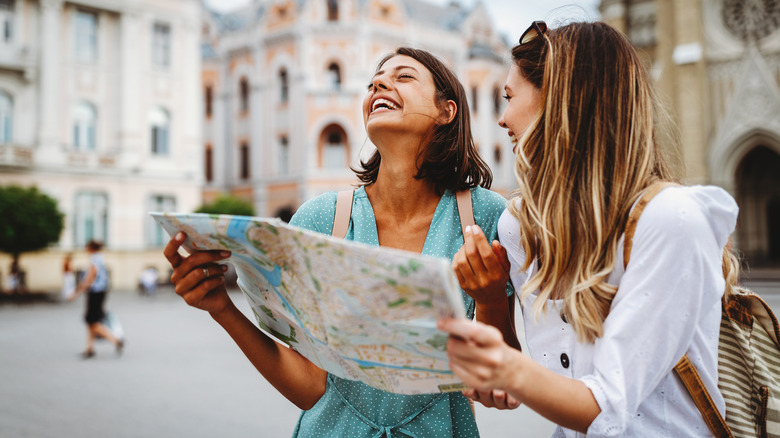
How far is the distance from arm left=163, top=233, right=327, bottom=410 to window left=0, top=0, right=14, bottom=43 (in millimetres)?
28214

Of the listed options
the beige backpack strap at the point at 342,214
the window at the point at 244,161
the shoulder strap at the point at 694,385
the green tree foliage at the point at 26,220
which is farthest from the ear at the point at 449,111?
the window at the point at 244,161

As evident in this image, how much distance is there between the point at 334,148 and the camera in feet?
101

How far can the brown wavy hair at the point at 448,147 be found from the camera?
7.36 feet

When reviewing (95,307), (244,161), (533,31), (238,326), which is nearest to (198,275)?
(238,326)

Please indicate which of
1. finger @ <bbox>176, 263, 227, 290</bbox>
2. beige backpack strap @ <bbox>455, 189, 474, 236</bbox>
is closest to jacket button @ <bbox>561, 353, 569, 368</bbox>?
beige backpack strap @ <bbox>455, 189, 474, 236</bbox>

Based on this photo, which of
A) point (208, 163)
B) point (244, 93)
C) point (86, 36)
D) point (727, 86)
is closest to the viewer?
point (727, 86)

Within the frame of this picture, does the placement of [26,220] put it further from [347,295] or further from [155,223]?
[347,295]

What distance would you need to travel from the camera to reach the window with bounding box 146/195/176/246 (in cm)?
2661

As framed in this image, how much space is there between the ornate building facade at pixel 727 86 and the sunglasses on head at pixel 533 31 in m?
22.0

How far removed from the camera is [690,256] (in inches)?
50.7

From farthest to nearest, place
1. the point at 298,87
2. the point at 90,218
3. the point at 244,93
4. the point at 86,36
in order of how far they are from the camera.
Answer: the point at 244,93, the point at 298,87, the point at 86,36, the point at 90,218

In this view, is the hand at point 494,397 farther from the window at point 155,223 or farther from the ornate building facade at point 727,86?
the window at point 155,223

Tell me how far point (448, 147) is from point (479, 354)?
1280 mm

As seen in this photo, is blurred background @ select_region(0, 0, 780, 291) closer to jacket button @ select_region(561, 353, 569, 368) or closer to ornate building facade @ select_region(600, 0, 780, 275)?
ornate building facade @ select_region(600, 0, 780, 275)
